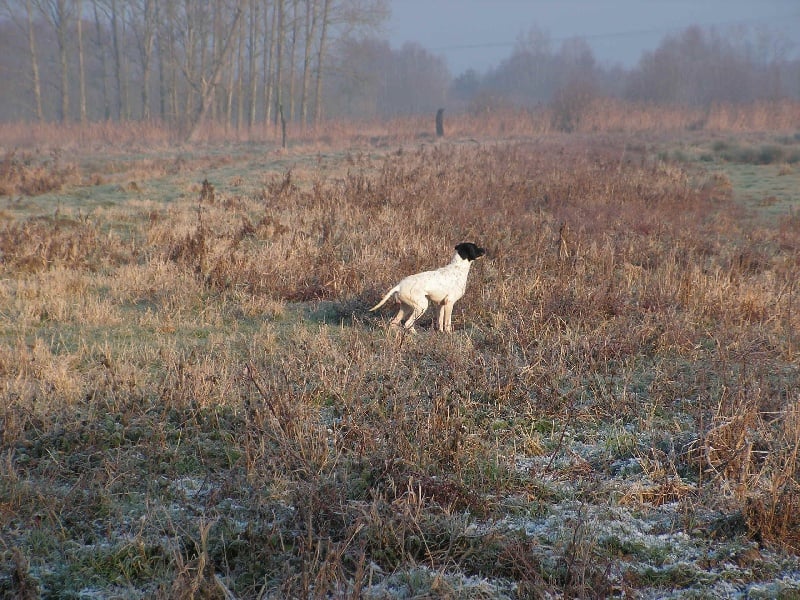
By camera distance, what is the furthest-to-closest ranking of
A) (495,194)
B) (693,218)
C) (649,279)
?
(495,194) → (693,218) → (649,279)

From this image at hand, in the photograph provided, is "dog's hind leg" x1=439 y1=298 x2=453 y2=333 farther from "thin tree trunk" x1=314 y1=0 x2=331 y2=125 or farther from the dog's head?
"thin tree trunk" x1=314 y1=0 x2=331 y2=125

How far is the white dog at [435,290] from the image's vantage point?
18.2ft

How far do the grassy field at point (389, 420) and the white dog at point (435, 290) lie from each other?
0.26m

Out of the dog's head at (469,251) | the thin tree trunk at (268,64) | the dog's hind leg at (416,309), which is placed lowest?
the dog's hind leg at (416,309)

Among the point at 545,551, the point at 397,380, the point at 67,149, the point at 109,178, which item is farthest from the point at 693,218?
the point at 67,149

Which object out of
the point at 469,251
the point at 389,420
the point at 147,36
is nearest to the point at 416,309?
the point at 469,251

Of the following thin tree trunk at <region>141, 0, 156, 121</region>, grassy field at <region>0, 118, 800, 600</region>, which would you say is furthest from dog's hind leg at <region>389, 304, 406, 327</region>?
thin tree trunk at <region>141, 0, 156, 121</region>

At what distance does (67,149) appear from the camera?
2394 centimetres

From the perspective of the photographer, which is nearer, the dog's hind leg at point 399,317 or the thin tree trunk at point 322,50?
the dog's hind leg at point 399,317

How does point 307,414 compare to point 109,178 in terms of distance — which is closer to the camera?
point 307,414

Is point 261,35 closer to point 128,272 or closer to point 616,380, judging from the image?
point 128,272

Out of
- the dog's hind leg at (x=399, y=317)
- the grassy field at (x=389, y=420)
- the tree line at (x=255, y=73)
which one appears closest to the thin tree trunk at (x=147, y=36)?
the tree line at (x=255, y=73)

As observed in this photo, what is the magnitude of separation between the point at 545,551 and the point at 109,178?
14.6m

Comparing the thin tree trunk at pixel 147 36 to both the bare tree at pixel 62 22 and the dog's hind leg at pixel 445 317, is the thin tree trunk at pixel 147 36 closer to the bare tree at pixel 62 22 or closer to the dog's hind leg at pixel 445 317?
the bare tree at pixel 62 22
